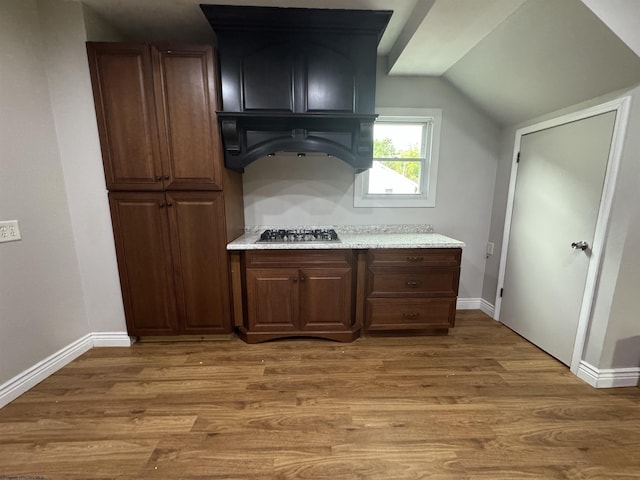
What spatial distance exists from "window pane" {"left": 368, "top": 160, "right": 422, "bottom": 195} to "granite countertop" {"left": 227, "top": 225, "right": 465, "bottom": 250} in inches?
15.1

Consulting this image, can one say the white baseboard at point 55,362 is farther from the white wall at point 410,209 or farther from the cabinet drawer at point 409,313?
the cabinet drawer at point 409,313

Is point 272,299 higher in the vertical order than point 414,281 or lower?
lower

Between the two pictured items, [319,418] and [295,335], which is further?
[295,335]

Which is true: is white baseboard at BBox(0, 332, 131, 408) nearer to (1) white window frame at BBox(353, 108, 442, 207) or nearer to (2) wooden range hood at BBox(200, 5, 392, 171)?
(2) wooden range hood at BBox(200, 5, 392, 171)

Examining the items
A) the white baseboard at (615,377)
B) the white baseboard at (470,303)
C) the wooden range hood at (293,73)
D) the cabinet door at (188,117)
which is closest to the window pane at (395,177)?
the wooden range hood at (293,73)

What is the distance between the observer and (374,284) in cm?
218

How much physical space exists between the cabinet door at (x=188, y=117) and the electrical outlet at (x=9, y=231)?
2.92ft

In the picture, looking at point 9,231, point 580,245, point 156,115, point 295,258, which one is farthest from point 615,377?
point 9,231

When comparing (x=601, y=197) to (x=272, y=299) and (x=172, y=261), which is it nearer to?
(x=272, y=299)

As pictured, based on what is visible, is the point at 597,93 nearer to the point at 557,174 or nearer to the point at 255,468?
the point at 557,174

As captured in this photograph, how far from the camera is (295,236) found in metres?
2.27

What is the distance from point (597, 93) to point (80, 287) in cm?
403

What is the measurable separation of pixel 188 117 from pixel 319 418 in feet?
7.27

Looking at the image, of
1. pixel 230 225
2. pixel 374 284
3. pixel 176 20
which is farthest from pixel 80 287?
pixel 374 284
